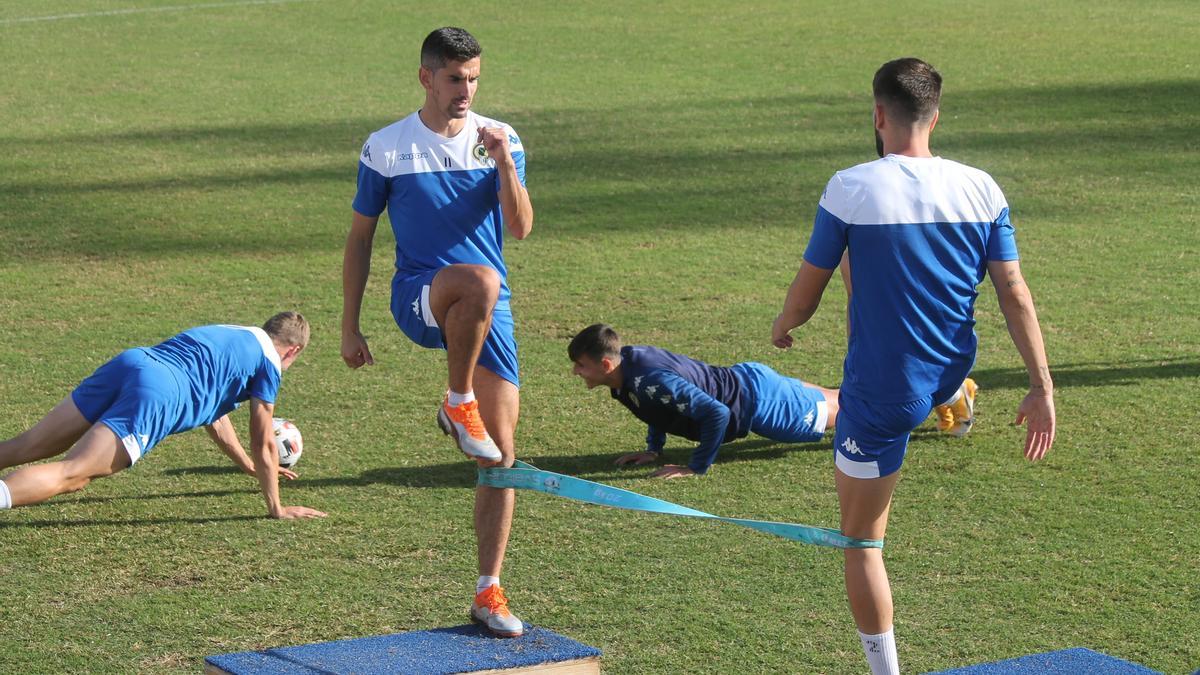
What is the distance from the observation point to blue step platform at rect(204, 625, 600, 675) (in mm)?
5285

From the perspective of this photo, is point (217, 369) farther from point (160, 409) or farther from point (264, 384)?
point (160, 409)

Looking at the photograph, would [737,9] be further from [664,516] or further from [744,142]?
[664,516]

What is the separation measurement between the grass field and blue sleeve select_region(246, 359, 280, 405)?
0.61 m

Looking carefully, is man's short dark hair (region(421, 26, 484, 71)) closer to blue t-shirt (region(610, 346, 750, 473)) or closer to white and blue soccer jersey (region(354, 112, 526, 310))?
white and blue soccer jersey (region(354, 112, 526, 310))

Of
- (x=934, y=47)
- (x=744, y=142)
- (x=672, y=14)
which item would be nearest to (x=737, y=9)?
(x=672, y=14)

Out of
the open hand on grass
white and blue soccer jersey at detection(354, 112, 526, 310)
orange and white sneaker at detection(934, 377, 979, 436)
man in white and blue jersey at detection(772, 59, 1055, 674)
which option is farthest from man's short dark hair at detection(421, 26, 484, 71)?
orange and white sneaker at detection(934, 377, 979, 436)

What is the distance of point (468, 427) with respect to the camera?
552cm

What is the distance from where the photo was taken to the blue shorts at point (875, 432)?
489 centimetres

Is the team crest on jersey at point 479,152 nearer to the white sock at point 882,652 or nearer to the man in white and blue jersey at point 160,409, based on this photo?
the white sock at point 882,652

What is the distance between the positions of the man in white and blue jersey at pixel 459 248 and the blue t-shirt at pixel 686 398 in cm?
221

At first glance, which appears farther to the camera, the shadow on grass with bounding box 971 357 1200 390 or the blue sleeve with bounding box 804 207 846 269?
the shadow on grass with bounding box 971 357 1200 390

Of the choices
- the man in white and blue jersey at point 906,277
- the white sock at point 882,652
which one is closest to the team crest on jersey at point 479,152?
the man in white and blue jersey at point 906,277

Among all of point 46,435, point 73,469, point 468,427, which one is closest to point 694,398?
point 468,427

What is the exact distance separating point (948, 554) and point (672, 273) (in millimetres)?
5485
